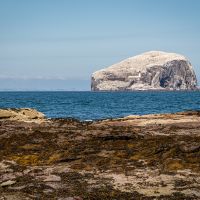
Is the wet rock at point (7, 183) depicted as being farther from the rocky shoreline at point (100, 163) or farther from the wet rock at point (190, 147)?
the wet rock at point (190, 147)

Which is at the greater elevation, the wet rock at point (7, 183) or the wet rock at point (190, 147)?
the wet rock at point (190, 147)

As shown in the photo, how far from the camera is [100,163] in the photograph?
16.9m

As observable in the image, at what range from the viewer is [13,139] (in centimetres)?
2109

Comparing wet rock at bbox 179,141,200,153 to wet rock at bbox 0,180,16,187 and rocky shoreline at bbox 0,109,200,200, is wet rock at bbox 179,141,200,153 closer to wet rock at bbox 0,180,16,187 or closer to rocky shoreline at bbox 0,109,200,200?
rocky shoreline at bbox 0,109,200,200

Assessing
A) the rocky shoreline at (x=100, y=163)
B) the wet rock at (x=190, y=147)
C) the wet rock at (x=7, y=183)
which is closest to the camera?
the rocky shoreline at (x=100, y=163)

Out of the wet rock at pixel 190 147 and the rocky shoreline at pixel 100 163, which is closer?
the rocky shoreline at pixel 100 163

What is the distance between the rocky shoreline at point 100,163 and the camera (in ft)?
44.3

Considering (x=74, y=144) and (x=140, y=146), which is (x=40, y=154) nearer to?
(x=74, y=144)

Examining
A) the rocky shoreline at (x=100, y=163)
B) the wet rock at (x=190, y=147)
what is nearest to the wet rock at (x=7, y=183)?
the rocky shoreline at (x=100, y=163)

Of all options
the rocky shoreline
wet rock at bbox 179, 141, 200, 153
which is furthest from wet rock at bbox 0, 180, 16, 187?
wet rock at bbox 179, 141, 200, 153

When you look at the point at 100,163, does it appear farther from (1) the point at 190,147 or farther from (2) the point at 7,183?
(2) the point at 7,183

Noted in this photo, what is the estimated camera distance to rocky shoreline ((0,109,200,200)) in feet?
44.3

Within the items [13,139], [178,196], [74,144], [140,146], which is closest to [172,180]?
[178,196]

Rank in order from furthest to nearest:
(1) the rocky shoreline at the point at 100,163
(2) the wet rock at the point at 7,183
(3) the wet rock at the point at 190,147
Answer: (3) the wet rock at the point at 190,147
(2) the wet rock at the point at 7,183
(1) the rocky shoreline at the point at 100,163
